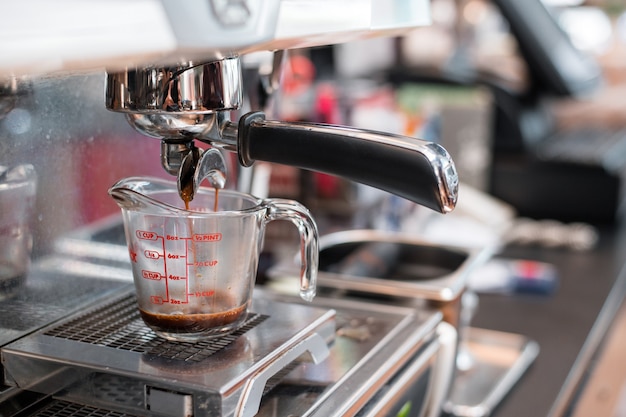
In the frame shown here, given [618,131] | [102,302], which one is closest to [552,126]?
[618,131]

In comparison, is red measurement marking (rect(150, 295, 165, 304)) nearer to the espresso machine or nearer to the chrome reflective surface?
the espresso machine

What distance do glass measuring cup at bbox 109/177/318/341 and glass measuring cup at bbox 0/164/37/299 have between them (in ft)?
0.28

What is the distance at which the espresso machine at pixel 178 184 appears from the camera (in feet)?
1.42

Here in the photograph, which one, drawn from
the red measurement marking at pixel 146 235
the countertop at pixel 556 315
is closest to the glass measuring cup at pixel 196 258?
the red measurement marking at pixel 146 235

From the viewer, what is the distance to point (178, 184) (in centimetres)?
60

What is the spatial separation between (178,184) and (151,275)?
72 mm

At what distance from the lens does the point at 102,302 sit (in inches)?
28.1

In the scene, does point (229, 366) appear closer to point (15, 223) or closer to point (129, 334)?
point (129, 334)

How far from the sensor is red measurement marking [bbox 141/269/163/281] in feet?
1.99

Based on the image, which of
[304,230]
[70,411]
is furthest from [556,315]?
[70,411]

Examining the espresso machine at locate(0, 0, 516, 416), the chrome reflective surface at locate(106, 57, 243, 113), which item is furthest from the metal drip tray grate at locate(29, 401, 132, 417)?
the chrome reflective surface at locate(106, 57, 243, 113)

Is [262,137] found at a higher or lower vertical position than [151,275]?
higher

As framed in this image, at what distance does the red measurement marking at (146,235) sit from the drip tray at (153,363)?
80 mm

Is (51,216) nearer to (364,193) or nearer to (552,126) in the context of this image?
(364,193)
